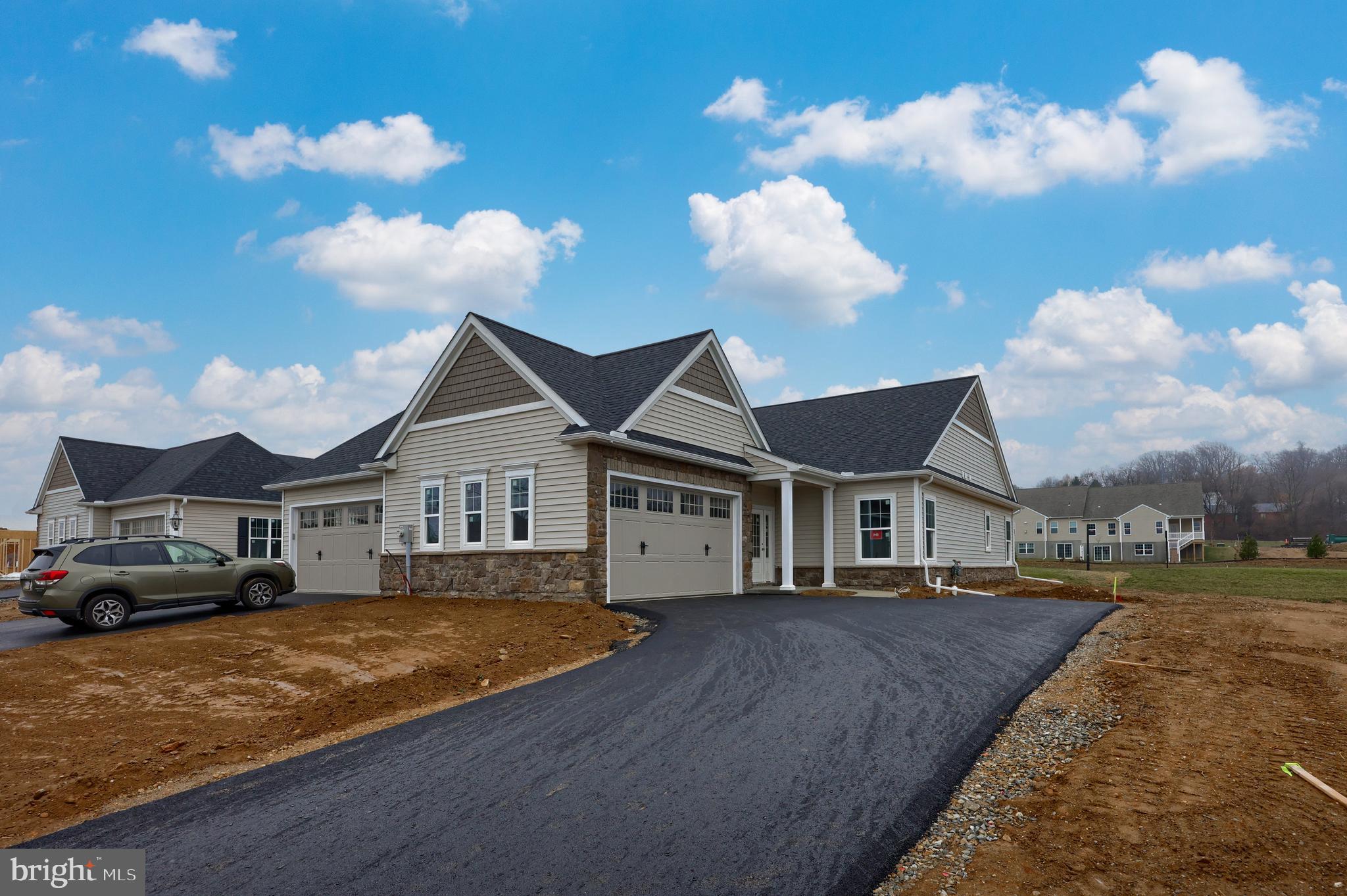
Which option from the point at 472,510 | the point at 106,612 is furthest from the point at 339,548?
the point at 106,612

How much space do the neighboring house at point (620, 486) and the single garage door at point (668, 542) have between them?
42mm

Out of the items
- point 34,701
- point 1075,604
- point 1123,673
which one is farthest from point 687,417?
point 34,701

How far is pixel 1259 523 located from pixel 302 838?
107 meters

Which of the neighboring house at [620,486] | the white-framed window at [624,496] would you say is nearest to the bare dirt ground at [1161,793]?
the white-framed window at [624,496]

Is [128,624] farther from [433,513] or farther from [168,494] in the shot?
[168,494]

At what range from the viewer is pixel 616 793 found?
5273 millimetres

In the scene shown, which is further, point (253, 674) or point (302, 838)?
point (253, 674)

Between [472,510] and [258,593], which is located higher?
[472,510]

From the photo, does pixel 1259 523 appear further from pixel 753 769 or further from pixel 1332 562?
pixel 753 769

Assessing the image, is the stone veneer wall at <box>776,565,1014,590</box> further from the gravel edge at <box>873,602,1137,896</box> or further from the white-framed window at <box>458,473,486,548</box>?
the gravel edge at <box>873,602,1137,896</box>

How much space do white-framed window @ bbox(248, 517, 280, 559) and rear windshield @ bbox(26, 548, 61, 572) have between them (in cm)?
1518

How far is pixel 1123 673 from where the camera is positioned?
929 cm

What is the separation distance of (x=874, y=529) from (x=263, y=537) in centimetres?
2169

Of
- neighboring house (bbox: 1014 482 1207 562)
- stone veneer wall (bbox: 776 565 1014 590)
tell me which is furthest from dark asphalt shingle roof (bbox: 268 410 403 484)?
neighboring house (bbox: 1014 482 1207 562)
